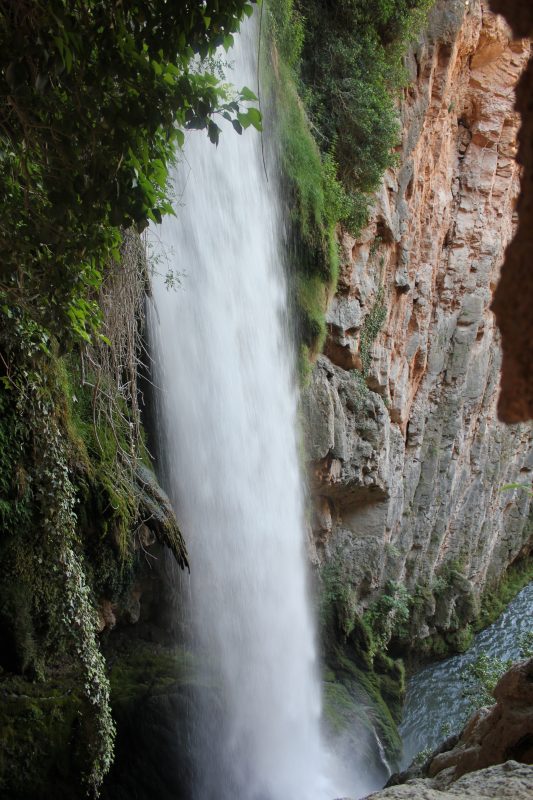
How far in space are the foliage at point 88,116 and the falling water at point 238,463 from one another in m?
3.84

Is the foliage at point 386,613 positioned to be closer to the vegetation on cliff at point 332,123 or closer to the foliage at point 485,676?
the foliage at point 485,676

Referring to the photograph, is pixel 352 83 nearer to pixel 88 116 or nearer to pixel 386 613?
pixel 88 116

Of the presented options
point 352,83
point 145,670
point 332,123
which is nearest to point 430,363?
point 332,123

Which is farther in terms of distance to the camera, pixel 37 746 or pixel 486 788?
pixel 37 746

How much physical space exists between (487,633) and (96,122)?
17.7 metres

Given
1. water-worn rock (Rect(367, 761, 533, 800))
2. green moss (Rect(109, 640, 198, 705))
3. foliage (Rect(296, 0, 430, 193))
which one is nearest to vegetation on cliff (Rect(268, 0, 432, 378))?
foliage (Rect(296, 0, 430, 193))

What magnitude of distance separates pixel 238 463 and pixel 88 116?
6465 millimetres

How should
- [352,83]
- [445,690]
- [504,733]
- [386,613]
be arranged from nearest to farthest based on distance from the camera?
[504,733], [352,83], [386,613], [445,690]

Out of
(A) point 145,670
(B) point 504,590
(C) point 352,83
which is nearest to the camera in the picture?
(A) point 145,670

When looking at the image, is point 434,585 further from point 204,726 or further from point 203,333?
point 203,333

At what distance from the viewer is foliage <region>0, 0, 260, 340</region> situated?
3.30m

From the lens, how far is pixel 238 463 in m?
9.59

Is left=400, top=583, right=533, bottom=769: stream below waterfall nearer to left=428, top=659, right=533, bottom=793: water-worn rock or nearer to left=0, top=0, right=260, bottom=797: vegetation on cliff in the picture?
left=428, top=659, right=533, bottom=793: water-worn rock

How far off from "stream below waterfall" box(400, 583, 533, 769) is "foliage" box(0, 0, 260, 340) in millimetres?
10925
